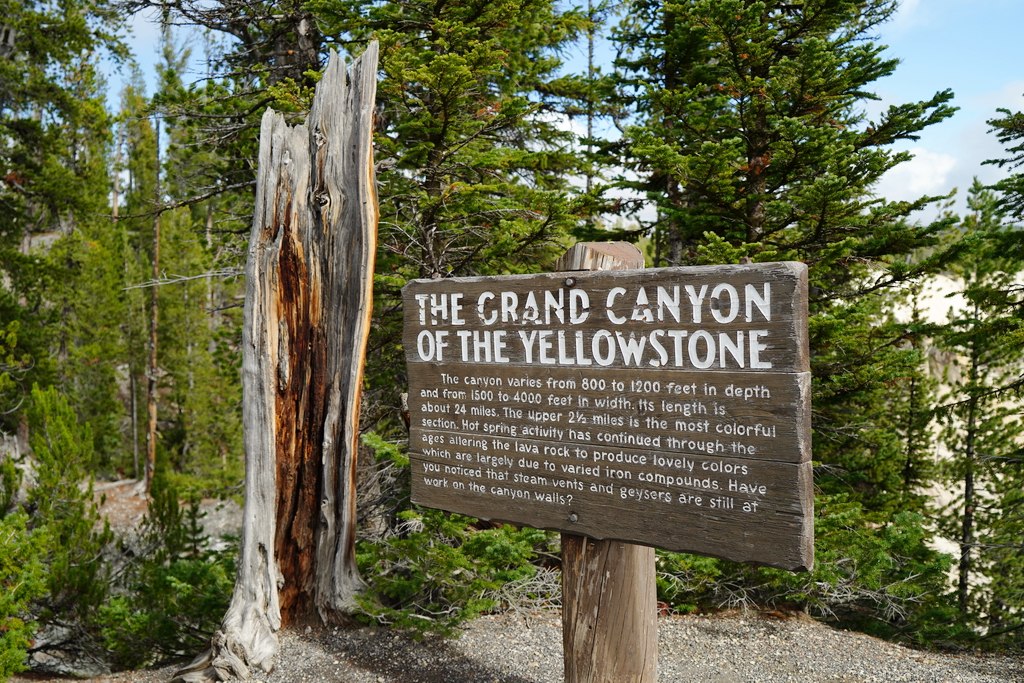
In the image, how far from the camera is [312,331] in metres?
5.82

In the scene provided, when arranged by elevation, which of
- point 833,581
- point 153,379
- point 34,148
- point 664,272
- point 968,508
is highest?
point 34,148

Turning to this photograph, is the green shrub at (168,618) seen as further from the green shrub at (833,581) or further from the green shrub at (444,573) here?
the green shrub at (833,581)

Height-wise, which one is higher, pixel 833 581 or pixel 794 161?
pixel 794 161

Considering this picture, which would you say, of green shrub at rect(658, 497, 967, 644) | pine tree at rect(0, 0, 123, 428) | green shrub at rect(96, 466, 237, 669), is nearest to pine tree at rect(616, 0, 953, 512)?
green shrub at rect(658, 497, 967, 644)

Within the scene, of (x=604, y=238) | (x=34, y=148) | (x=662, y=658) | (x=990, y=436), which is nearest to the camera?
(x=662, y=658)

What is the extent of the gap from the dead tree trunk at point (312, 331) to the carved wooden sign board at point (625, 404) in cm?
189

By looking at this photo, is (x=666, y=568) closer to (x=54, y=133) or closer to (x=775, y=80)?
(x=775, y=80)

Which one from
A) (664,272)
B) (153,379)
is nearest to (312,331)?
(664,272)

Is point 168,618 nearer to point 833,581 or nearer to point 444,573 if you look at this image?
point 444,573

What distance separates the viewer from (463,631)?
5816mm

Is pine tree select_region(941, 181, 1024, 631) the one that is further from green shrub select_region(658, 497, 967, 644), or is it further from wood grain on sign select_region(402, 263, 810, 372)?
wood grain on sign select_region(402, 263, 810, 372)

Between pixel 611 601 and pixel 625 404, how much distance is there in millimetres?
1123

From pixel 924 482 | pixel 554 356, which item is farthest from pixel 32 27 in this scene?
pixel 924 482

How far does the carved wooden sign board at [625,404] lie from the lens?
9.32 feet
